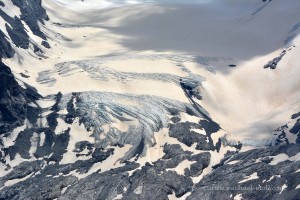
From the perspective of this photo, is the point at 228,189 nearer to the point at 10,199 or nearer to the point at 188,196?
the point at 188,196

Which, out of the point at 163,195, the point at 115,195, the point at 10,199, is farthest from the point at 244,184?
the point at 10,199

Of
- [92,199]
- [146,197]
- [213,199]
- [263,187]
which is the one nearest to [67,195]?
[92,199]

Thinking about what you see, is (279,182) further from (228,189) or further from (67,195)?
(67,195)

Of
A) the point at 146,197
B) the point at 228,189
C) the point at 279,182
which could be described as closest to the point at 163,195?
the point at 146,197

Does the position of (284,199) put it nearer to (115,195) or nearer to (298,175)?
(298,175)

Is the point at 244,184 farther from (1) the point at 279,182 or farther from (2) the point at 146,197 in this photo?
(2) the point at 146,197

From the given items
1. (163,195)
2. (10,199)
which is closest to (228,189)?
(163,195)
